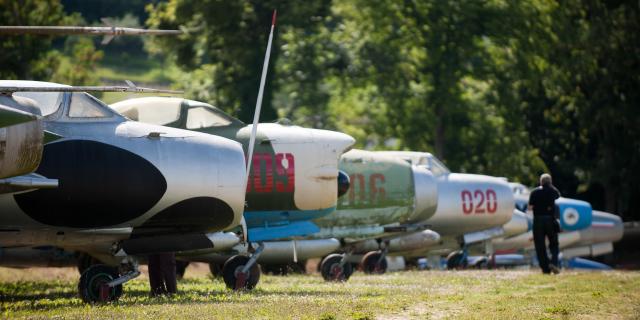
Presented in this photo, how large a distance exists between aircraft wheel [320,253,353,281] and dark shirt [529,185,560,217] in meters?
3.71

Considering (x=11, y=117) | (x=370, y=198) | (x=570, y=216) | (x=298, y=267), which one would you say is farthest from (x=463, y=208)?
(x=11, y=117)

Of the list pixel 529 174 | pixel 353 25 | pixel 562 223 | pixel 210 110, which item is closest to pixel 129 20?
pixel 353 25

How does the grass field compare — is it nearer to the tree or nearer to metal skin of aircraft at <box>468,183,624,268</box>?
metal skin of aircraft at <box>468,183,624,268</box>

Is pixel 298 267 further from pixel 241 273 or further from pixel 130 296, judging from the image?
pixel 130 296

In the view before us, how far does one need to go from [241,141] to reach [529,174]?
27864mm

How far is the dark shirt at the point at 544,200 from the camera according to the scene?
73.4ft

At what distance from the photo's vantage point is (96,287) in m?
14.4

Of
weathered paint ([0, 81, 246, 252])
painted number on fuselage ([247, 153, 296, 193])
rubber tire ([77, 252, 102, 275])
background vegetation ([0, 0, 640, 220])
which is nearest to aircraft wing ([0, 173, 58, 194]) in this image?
weathered paint ([0, 81, 246, 252])

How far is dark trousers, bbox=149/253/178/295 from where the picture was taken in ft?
50.6

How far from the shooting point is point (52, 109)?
46.8 feet

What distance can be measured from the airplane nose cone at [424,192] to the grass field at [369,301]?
440 cm

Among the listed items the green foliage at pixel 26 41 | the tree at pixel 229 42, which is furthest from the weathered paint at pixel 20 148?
the tree at pixel 229 42

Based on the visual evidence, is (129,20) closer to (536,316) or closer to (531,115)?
(531,115)

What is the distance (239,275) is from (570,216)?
A: 1694 centimetres
